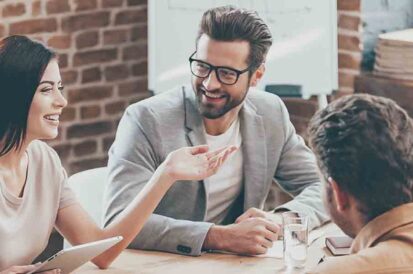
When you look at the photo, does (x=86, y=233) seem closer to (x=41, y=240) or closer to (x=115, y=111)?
(x=41, y=240)

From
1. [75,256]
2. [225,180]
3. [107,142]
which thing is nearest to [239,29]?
[225,180]

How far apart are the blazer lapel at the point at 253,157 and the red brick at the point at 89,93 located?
1160 millimetres

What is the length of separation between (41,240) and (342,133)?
1009mm

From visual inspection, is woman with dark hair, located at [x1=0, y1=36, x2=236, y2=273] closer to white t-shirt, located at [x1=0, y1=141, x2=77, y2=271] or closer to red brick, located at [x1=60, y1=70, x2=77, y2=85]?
white t-shirt, located at [x1=0, y1=141, x2=77, y2=271]

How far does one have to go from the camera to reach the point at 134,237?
2.46m

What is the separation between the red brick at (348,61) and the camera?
145 inches

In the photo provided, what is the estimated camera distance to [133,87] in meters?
4.05

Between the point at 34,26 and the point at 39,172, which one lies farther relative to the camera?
the point at 34,26

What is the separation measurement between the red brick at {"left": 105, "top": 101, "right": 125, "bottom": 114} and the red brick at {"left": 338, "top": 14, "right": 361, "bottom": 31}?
98 centimetres

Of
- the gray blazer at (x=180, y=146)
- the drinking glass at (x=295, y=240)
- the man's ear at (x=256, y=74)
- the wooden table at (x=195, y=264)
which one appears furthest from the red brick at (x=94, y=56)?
the drinking glass at (x=295, y=240)

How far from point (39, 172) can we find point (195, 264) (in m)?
0.48

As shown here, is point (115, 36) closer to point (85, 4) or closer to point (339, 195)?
point (85, 4)

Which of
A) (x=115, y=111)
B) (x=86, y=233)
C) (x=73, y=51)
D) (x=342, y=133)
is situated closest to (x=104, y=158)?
(x=115, y=111)

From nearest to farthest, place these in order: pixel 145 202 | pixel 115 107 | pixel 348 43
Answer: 1. pixel 145 202
2. pixel 348 43
3. pixel 115 107
